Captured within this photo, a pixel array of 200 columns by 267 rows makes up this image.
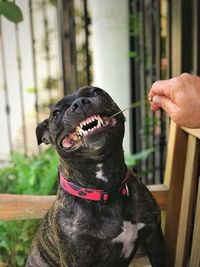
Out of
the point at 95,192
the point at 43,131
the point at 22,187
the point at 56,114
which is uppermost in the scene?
the point at 56,114

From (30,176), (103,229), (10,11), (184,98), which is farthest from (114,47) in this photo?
(184,98)

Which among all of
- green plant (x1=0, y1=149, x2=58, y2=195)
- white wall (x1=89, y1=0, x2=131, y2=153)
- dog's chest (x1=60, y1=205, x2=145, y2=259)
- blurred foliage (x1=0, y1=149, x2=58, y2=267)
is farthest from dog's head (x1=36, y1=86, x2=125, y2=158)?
white wall (x1=89, y1=0, x2=131, y2=153)

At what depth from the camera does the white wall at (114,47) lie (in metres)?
4.69

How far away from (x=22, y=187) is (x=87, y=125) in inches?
68.7

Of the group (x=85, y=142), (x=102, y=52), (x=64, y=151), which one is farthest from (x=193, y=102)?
(x=102, y=52)

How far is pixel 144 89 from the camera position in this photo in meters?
4.21

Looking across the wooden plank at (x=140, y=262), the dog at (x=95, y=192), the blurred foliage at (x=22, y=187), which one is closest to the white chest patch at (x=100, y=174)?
the dog at (x=95, y=192)

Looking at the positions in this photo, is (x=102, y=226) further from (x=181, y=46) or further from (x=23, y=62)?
(x=23, y=62)

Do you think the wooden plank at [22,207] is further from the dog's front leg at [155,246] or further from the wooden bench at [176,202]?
the dog's front leg at [155,246]

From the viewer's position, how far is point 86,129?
5.77 ft

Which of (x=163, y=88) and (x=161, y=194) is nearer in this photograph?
(x=163, y=88)

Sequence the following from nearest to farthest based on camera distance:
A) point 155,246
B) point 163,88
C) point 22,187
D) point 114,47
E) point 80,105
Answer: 1. point 163,88
2. point 80,105
3. point 155,246
4. point 22,187
5. point 114,47

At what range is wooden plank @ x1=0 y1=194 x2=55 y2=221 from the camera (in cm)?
226

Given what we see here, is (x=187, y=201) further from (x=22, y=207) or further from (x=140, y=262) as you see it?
(x=22, y=207)
